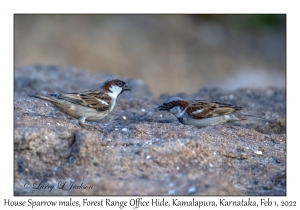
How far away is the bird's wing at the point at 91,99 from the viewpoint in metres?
8.09

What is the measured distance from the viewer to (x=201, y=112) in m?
8.91

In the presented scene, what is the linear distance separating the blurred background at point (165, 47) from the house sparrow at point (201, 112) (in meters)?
12.9

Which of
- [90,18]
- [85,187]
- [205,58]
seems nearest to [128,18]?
[90,18]

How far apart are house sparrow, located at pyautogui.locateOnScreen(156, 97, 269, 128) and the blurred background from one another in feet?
42.5

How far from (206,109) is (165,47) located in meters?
15.7

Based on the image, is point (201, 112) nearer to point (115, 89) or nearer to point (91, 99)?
point (115, 89)

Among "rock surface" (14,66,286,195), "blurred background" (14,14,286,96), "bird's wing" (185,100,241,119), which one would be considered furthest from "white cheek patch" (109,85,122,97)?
"blurred background" (14,14,286,96)

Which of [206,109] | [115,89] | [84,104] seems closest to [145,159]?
[84,104]

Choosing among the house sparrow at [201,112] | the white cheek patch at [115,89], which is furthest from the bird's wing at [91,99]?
the house sparrow at [201,112]

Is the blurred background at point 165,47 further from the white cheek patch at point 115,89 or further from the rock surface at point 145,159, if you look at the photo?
the rock surface at point 145,159

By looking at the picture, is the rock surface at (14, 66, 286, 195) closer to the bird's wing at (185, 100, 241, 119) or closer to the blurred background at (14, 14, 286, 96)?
the bird's wing at (185, 100, 241, 119)

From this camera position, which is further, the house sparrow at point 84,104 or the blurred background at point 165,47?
the blurred background at point 165,47

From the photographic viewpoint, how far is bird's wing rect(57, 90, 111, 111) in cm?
809

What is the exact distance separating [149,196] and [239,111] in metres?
4.10
